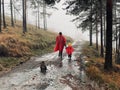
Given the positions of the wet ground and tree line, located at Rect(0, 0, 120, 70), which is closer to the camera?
the wet ground

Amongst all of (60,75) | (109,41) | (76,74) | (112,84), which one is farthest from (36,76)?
(109,41)

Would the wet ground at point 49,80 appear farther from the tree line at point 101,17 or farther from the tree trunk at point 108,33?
the tree line at point 101,17

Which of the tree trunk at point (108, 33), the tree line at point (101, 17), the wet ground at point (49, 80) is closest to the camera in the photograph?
the wet ground at point (49, 80)

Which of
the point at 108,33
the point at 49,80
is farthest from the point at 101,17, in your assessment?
the point at 49,80

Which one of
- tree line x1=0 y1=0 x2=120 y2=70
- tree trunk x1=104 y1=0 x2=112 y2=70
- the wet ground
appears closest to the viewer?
the wet ground

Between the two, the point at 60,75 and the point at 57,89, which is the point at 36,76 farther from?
the point at 57,89

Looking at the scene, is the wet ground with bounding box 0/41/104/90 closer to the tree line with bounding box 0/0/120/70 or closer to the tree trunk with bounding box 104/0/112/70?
the tree trunk with bounding box 104/0/112/70

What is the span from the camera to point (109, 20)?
47.8ft

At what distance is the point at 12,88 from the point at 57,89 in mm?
1848

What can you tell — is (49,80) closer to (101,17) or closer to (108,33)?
(108,33)

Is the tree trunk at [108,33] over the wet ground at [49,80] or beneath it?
over

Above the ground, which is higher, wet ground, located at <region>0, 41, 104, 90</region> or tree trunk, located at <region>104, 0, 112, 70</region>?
tree trunk, located at <region>104, 0, 112, 70</region>

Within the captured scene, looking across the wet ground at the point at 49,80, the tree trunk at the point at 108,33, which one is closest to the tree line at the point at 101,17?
the tree trunk at the point at 108,33

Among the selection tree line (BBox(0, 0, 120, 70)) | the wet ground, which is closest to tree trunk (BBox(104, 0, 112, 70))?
tree line (BBox(0, 0, 120, 70))
